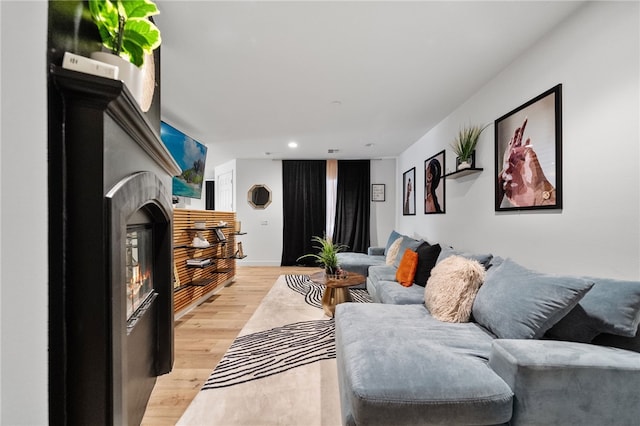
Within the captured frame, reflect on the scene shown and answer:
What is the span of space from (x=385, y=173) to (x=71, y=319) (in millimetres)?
5926

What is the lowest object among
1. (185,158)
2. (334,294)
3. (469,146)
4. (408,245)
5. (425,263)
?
(334,294)

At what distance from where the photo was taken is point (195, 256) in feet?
11.6

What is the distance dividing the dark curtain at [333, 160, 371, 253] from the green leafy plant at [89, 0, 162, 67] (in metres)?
5.10

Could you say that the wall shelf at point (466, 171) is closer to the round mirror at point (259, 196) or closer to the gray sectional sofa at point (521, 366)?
the gray sectional sofa at point (521, 366)

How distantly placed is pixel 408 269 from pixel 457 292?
99cm

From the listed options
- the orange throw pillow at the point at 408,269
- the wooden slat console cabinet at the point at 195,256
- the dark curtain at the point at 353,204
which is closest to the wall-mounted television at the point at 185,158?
the wooden slat console cabinet at the point at 195,256

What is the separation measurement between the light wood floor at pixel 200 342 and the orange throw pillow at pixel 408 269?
5.79 ft

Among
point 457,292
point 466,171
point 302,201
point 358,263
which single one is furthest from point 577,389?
point 302,201

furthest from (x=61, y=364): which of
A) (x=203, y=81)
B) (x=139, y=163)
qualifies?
(x=203, y=81)

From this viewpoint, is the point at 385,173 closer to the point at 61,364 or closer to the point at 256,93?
the point at 256,93

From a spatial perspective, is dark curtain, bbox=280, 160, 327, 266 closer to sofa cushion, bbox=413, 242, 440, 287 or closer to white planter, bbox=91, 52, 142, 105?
sofa cushion, bbox=413, 242, 440, 287

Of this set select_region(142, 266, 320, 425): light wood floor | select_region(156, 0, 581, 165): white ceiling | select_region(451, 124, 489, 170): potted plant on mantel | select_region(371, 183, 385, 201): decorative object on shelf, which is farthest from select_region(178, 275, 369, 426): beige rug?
select_region(371, 183, 385, 201): decorative object on shelf

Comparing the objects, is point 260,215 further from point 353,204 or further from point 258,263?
point 353,204

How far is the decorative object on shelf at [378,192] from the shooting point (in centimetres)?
616
